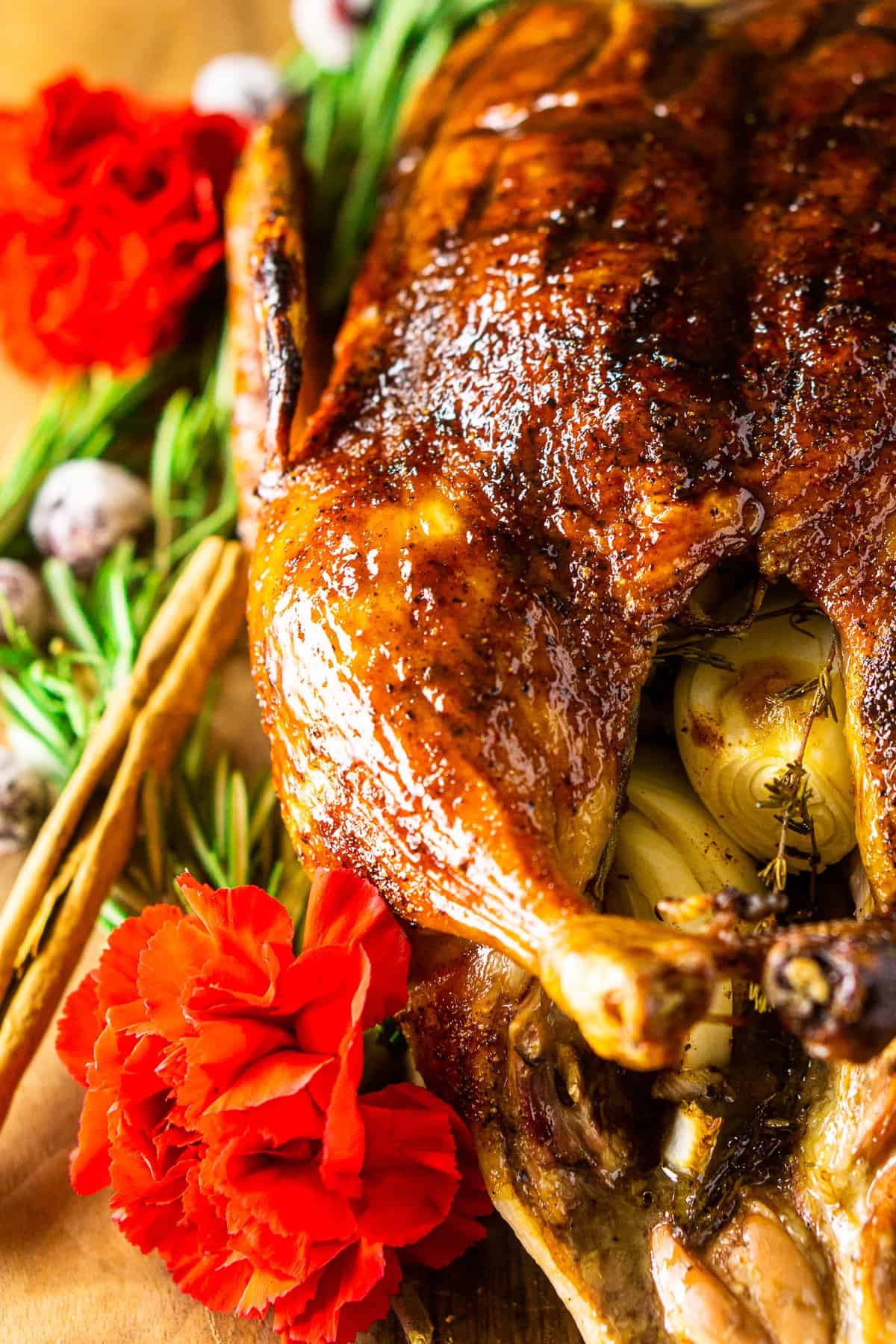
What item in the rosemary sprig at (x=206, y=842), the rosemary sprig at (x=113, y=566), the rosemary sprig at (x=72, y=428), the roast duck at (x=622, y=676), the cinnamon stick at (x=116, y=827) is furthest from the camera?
the rosemary sprig at (x=72, y=428)

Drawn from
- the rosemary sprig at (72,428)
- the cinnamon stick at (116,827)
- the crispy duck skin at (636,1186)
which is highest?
the rosemary sprig at (72,428)

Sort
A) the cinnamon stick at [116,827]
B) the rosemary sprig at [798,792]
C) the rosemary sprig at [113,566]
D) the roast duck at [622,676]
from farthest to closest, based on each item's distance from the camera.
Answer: the rosemary sprig at [113,566], the cinnamon stick at [116,827], the rosemary sprig at [798,792], the roast duck at [622,676]

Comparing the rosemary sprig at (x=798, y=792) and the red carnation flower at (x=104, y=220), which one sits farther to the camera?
the red carnation flower at (x=104, y=220)

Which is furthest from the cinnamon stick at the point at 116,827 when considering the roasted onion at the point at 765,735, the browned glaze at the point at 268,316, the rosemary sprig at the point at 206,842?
the roasted onion at the point at 765,735

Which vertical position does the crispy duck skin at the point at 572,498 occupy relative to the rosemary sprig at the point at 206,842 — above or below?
above

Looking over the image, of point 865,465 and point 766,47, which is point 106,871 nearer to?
point 865,465

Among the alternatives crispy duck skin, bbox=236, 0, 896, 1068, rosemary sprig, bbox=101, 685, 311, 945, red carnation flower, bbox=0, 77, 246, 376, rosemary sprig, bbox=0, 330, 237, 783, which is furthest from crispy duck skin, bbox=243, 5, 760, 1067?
red carnation flower, bbox=0, 77, 246, 376

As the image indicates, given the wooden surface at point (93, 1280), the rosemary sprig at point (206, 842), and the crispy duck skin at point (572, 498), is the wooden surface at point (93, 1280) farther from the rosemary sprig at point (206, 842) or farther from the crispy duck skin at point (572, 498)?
the crispy duck skin at point (572, 498)

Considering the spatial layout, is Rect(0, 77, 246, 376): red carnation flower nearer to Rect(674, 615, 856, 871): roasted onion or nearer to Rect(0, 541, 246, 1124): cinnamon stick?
Rect(0, 541, 246, 1124): cinnamon stick

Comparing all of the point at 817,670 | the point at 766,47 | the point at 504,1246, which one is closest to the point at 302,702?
the point at 817,670
